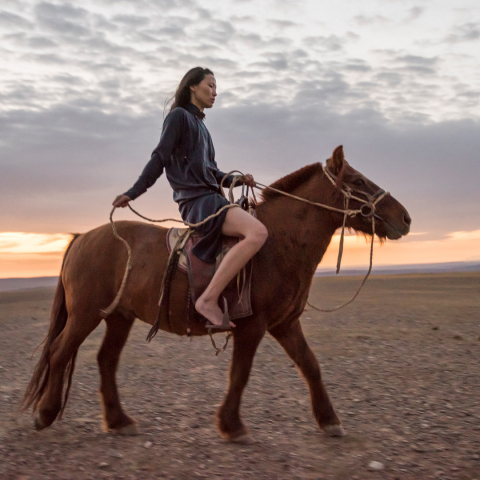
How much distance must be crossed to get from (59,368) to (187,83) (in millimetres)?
2904

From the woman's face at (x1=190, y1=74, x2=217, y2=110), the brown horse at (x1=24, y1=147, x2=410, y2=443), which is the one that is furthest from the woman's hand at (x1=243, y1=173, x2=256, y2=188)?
the woman's face at (x1=190, y1=74, x2=217, y2=110)

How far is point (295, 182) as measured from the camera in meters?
4.41

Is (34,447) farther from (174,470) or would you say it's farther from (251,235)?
(251,235)

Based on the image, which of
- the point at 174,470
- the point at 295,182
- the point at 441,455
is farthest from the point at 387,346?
the point at 174,470

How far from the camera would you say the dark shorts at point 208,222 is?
4203 millimetres

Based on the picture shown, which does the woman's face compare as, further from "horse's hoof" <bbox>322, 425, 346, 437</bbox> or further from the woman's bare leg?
"horse's hoof" <bbox>322, 425, 346, 437</bbox>

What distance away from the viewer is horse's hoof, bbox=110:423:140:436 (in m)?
4.53

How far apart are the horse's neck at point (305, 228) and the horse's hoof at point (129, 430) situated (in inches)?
81.8

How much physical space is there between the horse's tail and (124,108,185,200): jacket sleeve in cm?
124

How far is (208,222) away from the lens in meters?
4.26

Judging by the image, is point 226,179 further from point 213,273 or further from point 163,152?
point 213,273

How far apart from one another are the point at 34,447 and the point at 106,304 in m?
1.34

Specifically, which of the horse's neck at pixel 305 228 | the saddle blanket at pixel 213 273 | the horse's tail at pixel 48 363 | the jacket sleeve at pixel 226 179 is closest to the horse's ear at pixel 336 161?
the horse's neck at pixel 305 228

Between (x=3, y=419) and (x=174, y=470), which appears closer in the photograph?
(x=174, y=470)
